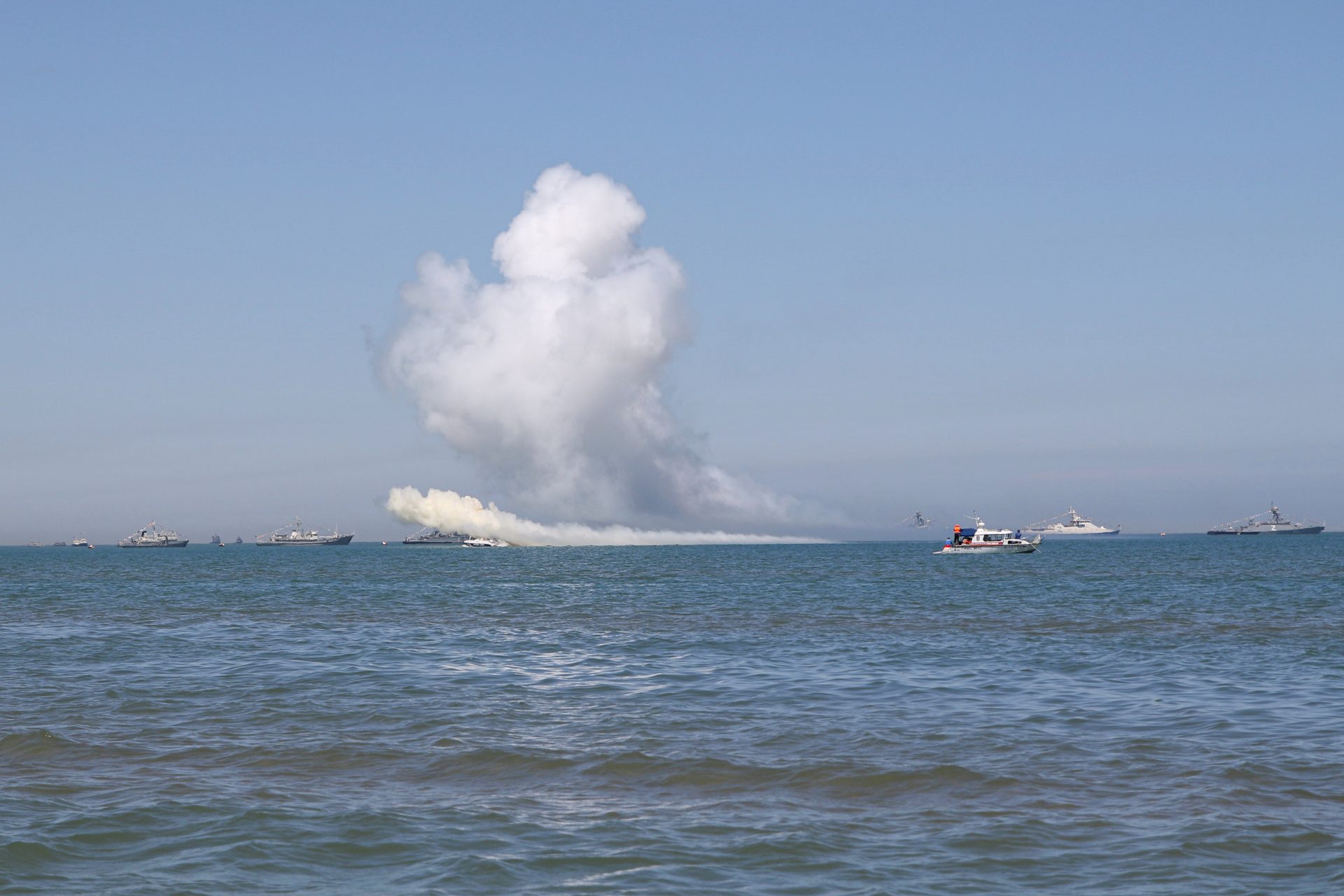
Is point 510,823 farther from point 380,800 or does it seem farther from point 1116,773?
point 1116,773

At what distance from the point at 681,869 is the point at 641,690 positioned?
13.8m

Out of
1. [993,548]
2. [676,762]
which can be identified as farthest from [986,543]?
[676,762]

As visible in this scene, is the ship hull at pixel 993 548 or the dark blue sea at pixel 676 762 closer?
the dark blue sea at pixel 676 762

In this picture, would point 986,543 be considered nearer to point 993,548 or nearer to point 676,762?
point 993,548

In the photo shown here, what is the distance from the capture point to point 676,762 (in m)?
17.9

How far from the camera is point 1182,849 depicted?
511 inches

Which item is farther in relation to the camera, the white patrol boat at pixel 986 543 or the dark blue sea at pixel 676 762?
the white patrol boat at pixel 986 543

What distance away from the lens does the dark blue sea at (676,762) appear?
40.7ft

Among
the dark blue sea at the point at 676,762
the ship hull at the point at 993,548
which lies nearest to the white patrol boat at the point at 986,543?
the ship hull at the point at 993,548

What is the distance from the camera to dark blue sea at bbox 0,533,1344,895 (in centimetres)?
1241

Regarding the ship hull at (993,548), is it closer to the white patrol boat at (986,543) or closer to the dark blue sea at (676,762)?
the white patrol boat at (986,543)

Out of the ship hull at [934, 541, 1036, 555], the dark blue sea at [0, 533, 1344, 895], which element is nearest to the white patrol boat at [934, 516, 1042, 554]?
the ship hull at [934, 541, 1036, 555]

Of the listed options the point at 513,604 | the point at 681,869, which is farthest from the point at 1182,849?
the point at 513,604

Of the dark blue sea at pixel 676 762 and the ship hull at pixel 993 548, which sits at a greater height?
the ship hull at pixel 993 548
